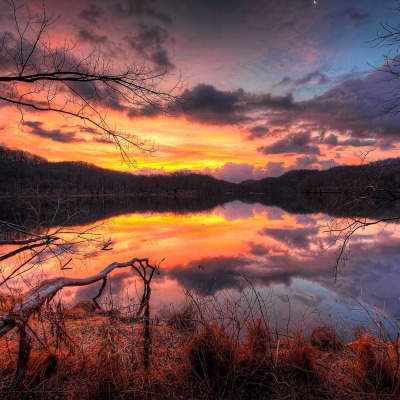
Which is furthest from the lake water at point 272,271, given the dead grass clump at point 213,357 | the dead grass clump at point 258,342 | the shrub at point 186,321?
the dead grass clump at point 213,357

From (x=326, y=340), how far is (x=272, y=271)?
8.14 metres

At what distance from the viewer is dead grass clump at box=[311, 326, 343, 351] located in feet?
20.8

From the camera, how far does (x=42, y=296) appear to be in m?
3.00

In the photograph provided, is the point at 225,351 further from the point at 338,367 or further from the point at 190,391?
the point at 338,367

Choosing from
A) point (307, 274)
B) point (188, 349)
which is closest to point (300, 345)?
point (188, 349)

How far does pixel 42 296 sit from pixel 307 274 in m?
13.9

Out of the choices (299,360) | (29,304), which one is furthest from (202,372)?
(29,304)

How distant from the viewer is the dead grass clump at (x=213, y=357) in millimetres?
3492

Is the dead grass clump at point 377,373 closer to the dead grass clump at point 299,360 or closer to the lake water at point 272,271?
the dead grass clump at point 299,360

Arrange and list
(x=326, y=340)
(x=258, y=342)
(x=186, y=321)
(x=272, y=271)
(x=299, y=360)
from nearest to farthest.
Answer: (x=299, y=360) → (x=258, y=342) → (x=326, y=340) → (x=186, y=321) → (x=272, y=271)

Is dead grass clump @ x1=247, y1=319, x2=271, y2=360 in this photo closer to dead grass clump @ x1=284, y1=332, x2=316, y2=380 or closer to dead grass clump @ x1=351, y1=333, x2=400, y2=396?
dead grass clump @ x1=284, y1=332, x2=316, y2=380

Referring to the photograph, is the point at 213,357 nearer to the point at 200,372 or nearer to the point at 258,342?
the point at 200,372

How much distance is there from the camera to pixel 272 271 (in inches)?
579

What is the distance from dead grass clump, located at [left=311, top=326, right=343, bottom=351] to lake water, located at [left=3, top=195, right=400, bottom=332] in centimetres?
68
